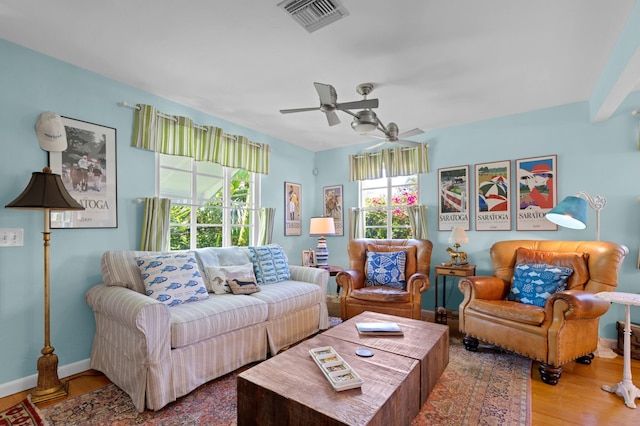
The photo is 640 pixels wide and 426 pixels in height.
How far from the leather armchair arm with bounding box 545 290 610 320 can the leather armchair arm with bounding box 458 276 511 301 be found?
58cm

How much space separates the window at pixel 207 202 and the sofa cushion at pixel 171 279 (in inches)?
29.9

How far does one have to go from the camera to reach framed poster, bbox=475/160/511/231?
3789 millimetres

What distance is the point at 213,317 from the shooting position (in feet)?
7.96

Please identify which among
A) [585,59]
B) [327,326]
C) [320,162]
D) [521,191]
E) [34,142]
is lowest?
[327,326]

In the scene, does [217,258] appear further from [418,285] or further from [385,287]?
[418,285]

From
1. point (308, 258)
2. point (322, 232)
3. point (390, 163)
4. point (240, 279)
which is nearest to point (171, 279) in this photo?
point (240, 279)

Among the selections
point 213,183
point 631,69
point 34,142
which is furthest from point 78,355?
point 631,69

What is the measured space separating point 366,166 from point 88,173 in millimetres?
3438

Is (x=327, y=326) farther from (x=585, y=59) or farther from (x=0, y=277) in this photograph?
(x=585, y=59)

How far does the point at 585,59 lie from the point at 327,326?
137 inches

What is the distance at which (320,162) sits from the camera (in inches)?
211

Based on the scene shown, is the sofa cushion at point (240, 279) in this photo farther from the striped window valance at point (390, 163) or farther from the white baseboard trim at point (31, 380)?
the striped window valance at point (390, 163)

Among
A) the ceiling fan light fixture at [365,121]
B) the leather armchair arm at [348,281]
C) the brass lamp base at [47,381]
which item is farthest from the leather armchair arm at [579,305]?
the brass lamp base at [47,381]

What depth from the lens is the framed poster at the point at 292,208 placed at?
4.79 meters
